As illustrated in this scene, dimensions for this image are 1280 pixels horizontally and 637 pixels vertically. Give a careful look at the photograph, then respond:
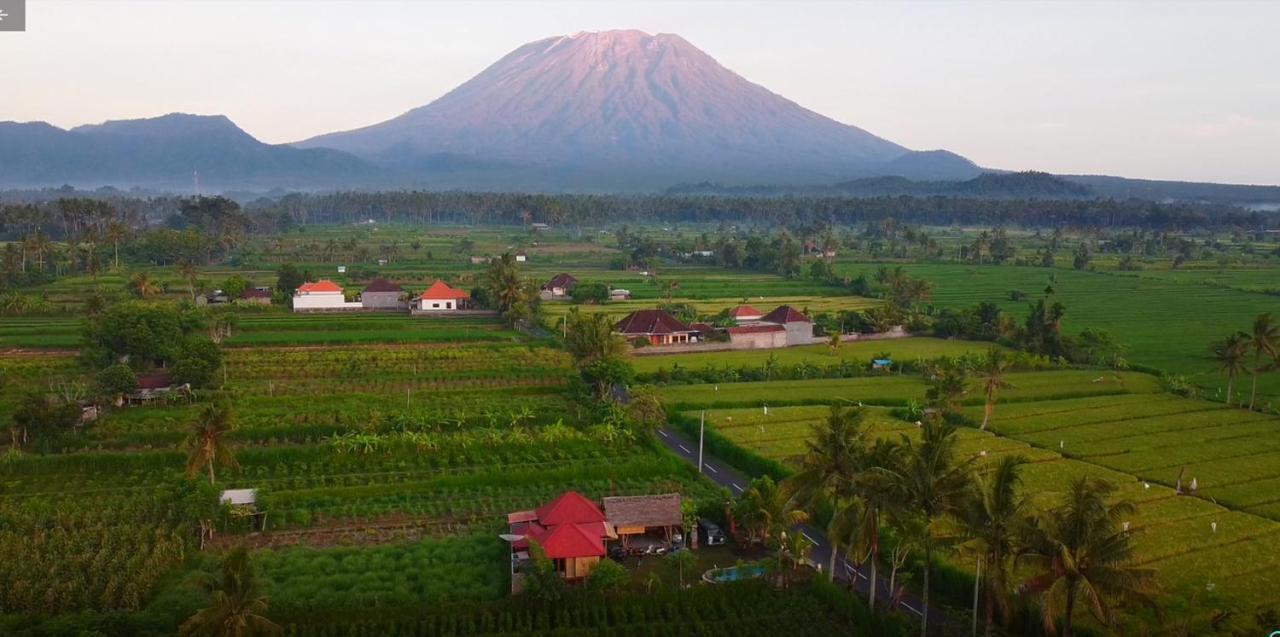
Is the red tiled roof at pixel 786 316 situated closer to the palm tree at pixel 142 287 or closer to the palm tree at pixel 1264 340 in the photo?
the palm tree at pixel 1264 340

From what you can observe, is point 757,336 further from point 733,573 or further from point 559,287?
point 733,573

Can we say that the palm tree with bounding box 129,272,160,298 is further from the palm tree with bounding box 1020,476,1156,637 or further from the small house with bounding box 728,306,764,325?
the palm tree with bounding box 1020,476,1156,637

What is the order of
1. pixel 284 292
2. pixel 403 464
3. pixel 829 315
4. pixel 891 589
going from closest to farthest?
pixel 891 589, pixel 403 464, pixel 829 315, pixel 284 292

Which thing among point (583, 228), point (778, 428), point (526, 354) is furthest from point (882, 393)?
point (583, 228)

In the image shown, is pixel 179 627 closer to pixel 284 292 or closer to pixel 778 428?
pixel 778 428

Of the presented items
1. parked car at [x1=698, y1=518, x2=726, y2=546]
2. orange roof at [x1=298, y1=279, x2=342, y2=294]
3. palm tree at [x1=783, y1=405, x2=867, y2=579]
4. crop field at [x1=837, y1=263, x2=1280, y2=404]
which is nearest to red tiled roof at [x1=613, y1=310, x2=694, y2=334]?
orange roof at [x1=298, y1=279, x2=342, y2=294]

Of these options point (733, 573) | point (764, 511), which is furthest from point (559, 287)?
point (733, 573)
